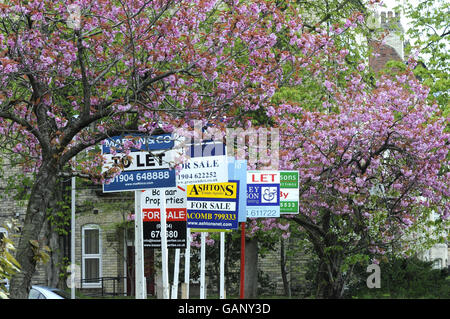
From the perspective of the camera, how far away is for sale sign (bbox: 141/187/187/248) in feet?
45.8

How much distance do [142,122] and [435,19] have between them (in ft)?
56.1

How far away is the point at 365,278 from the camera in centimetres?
2752

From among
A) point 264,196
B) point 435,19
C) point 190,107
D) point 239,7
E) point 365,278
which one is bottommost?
point 365,278

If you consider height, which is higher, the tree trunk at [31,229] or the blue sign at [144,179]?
the blue sign at [144,179]

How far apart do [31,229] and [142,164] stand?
1.86 metres

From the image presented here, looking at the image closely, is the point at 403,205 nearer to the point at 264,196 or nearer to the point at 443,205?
the point at 443,205

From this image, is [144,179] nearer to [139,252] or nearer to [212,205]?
[139,252]

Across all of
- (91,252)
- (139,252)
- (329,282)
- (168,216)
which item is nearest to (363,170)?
(329,282)

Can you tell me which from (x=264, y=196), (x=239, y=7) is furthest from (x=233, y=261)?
(x=239, y=7)

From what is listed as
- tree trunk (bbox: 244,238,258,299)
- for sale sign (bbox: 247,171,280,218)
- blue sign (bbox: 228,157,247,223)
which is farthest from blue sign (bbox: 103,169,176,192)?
tree trunk (bbox: 244,238,258,299)

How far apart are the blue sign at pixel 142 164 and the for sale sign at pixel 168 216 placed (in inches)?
42.2

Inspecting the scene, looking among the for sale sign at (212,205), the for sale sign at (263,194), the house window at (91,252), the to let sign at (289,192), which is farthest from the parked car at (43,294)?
the house window at (91,252)

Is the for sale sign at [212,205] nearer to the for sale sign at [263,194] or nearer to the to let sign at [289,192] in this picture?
the for sale sign at [263,194]

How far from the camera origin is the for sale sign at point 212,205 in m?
14.5
